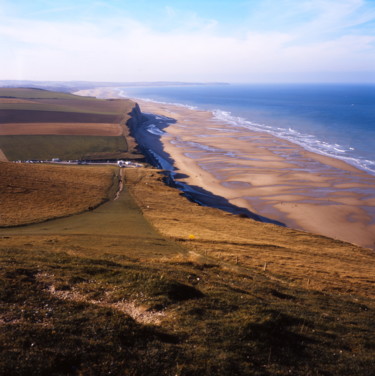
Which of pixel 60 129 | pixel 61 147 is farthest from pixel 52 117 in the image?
pixel 61 147

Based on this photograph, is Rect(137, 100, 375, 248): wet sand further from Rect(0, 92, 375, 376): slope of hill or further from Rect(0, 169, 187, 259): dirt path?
Rect(0, 169, 187, 259): dirt path

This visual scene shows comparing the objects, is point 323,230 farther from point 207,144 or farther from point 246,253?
point 207,144

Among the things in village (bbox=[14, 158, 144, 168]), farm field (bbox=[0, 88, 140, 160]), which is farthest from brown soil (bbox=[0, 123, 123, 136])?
village (bbox=[14, 158, 144, 168])

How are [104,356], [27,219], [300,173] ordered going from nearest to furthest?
[104,356] → [27,219] → [300,173]

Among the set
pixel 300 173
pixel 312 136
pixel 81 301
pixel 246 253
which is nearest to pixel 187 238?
pixel 246 253

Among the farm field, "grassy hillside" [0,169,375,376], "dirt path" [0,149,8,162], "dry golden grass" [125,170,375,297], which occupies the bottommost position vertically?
"dry golden grass" [125,170,375,297]

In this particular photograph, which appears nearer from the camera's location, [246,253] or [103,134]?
[246,253]
